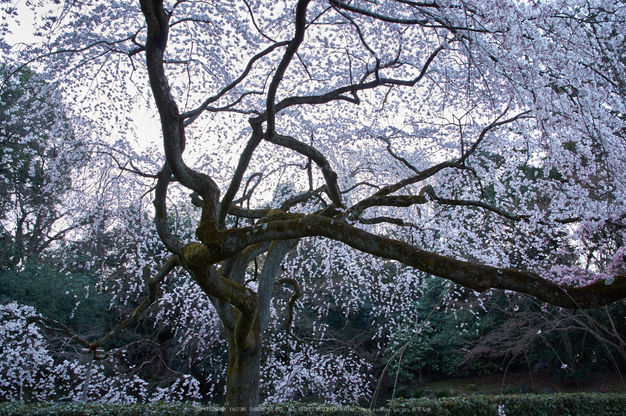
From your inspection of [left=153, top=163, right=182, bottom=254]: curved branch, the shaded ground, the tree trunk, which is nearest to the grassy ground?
the shaded ground

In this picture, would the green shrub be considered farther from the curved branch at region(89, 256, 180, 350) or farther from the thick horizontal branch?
the thick horizontal branch

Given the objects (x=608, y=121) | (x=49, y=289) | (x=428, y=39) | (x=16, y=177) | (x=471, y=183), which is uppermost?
(x=16, y=177)

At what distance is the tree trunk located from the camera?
4000mm

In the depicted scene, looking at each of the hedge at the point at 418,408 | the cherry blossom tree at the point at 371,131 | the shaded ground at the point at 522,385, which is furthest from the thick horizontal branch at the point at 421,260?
the shaded ground at the point at 522,385

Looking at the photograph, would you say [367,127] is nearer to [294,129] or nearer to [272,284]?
[294,129]

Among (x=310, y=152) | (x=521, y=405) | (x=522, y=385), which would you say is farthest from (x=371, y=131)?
(x=522, y=385)

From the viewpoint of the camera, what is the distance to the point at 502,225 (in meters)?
7.41

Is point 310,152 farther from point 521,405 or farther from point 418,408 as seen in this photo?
point 521,405

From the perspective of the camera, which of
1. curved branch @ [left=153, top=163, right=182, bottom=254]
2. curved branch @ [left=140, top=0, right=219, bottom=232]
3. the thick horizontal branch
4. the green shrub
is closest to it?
the thick horizontal branch

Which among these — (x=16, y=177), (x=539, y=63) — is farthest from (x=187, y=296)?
(x=16, y=177)

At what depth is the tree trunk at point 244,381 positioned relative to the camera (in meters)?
4.00

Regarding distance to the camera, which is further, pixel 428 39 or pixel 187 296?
pixel 187 296

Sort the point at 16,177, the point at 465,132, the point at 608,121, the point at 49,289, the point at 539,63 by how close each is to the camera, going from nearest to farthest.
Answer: the point at 539,63, the point at 608,121, the point at 465,132, the point at 49,289, the point at 16,177

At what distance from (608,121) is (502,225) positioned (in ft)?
11.4
